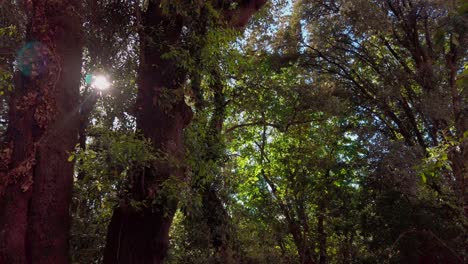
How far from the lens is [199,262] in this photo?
21.4 ft

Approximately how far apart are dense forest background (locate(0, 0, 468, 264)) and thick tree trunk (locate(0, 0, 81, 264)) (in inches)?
0.5

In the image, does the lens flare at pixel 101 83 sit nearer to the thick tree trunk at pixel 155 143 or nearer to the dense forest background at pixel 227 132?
the dense forest background at pixel 227 132

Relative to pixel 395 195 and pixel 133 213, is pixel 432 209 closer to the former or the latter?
pixel 395 195

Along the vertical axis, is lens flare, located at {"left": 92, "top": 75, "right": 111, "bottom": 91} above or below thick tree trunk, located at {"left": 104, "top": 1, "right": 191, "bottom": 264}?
above

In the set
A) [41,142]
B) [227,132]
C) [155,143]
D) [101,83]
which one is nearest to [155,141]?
[155,143]

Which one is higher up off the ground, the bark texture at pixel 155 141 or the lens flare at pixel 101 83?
the lens flare at pixel 101 83

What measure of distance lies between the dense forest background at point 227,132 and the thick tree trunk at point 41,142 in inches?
0.5

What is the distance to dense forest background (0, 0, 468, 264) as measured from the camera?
3.80 m

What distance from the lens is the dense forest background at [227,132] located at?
150 inches

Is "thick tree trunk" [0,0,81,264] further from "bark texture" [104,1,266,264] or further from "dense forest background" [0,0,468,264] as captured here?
"bark texture" [104,1,266,264]

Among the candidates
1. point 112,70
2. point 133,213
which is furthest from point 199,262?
point 112,70

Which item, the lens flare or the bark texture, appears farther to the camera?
the lens flare

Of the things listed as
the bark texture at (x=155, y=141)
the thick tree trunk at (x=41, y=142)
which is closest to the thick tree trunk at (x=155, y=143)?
the bark texture at (x=155, y=141)

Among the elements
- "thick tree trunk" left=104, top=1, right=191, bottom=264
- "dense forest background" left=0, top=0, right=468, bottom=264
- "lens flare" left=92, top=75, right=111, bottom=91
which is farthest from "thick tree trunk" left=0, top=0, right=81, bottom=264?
"lens flare" left=92, top=75, right=111, bottom=91
